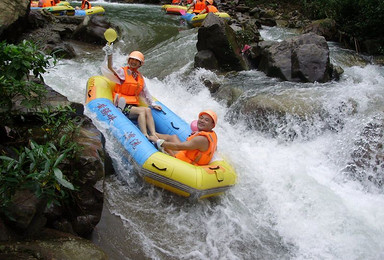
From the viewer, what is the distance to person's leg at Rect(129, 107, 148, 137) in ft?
16.9

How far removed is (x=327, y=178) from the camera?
520 cm

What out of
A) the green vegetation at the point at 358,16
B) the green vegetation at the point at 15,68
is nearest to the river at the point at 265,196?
the green vegetation at the point at 15,68

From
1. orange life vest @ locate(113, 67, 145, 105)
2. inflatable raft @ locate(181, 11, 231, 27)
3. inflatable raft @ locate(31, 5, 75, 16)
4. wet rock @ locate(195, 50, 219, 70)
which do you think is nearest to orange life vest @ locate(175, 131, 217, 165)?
orange life vest @ locate(113, 67, 145, 105)

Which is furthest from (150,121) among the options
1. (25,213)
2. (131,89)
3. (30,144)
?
(25,213)

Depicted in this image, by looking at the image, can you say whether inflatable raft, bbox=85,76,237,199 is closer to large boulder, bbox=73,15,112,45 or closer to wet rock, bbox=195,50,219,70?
wet rock, bbox=195,50,219,70

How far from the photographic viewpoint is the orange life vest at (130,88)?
5707 millimetres

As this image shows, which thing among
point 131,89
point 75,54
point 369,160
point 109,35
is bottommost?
point 75,54

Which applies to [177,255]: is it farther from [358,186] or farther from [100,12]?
[100,12]

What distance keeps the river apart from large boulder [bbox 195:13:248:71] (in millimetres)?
576

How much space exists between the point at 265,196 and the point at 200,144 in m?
1.18

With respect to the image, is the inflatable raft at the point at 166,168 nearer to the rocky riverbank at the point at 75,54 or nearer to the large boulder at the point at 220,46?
the rocky riverbank at the point at 75,54

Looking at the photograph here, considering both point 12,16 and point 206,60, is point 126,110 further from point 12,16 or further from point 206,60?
point 12,16

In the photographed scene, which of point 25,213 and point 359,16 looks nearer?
point 25,213

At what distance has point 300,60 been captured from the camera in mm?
7434
